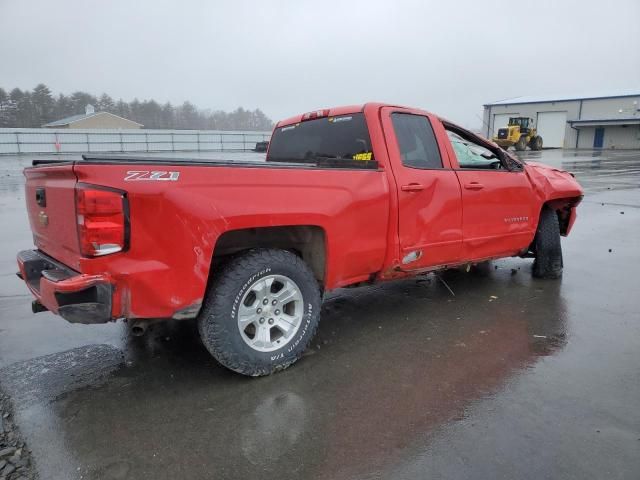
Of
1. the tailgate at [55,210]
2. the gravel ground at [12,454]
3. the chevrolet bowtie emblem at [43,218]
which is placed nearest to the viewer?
the gravel ground at [12,454]

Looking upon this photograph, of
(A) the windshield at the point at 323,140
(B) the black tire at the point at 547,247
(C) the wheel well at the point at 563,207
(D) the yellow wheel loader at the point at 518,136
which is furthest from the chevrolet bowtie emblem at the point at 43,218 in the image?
(D) the yellow wheel loader at the point at 518,136

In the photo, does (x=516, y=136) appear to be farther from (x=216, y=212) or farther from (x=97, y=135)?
(x=216, y=212)

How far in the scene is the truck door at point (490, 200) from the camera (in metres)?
4.31

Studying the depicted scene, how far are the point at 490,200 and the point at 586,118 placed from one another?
5547 centimetres

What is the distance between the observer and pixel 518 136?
1506 inches

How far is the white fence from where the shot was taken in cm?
3347

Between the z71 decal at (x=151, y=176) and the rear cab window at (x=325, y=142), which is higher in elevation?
the rear cab window at (x=325, y=142)

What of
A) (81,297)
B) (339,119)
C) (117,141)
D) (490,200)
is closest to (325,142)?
(339,119)

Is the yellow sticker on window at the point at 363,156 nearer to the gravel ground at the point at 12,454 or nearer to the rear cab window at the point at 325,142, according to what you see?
the rear cab window at the point at 325,142

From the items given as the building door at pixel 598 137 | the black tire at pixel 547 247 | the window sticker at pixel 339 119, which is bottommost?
the black tire at pixel 547 247

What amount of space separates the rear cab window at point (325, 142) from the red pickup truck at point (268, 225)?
0.05 feet

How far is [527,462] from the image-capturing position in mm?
2314

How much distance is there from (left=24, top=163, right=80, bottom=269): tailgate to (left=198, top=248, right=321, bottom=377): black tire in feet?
2.70

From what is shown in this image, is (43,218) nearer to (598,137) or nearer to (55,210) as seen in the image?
(55,210)
